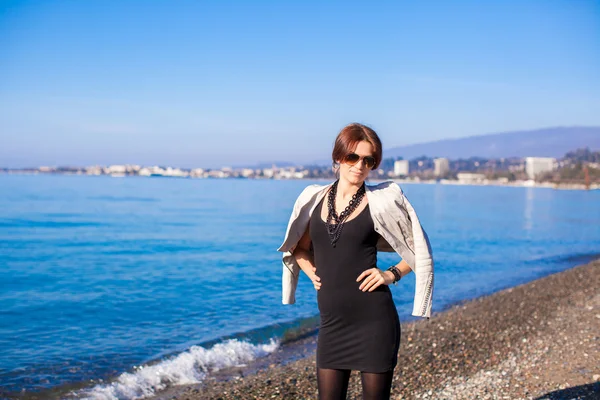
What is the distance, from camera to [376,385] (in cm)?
298

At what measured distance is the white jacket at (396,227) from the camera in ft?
9.60

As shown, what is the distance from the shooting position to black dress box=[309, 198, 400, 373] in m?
2.97

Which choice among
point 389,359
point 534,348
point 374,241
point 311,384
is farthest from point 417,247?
point 534,348

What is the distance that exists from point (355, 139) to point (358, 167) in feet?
0.50

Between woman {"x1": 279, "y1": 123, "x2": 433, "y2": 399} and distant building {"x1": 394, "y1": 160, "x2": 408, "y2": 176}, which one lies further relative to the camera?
distant building {"x1": 394, "y1": 160, "x2": 408, "y2": 176}

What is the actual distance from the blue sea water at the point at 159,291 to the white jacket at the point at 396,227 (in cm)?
530

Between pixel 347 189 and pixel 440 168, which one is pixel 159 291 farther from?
pixel 440 168

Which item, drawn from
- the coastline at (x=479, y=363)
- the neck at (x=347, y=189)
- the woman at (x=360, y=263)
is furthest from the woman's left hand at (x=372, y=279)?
the coastline at (x=479, y=363)

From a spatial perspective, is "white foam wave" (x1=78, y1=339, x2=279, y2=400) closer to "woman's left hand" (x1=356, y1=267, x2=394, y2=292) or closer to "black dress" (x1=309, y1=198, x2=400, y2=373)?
"black dress" (x1=309, y1=198, x2=400, y2=373)

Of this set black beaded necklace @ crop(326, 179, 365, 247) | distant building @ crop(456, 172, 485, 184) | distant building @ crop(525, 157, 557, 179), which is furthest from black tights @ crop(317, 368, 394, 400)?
distant building @ crop(456, 172, 485, 184)

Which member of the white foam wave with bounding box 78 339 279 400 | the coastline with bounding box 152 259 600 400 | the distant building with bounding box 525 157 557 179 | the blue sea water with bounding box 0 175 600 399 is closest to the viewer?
the coastline with bounding box 152 259 600 400

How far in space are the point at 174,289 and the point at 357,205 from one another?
14054 mm

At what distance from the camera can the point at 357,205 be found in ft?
9.91

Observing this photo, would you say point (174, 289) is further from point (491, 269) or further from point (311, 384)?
point (491, 269)
